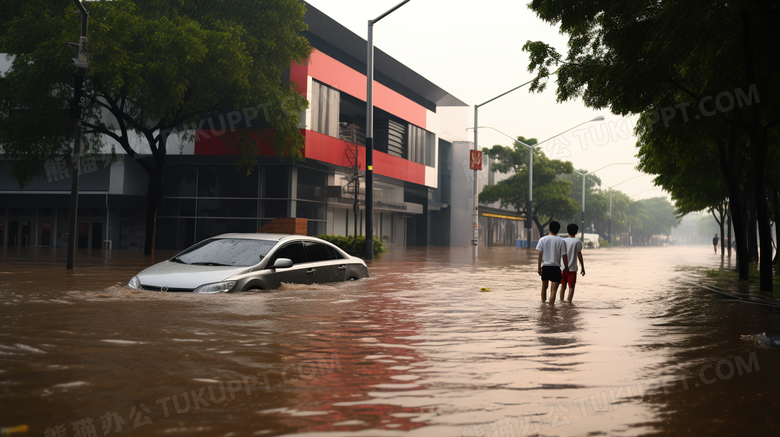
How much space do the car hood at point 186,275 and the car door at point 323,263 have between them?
1.89m

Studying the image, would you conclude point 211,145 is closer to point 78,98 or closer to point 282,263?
point 78,98

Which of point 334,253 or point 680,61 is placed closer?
point 334,253

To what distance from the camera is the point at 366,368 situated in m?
6.18

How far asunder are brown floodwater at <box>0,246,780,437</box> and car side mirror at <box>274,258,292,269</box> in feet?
1.32

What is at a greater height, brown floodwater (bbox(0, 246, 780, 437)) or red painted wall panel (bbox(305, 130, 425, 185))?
red painted wall panel (bbox(305, 130, 425, 185))

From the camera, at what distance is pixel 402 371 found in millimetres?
6070

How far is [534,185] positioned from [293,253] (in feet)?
178

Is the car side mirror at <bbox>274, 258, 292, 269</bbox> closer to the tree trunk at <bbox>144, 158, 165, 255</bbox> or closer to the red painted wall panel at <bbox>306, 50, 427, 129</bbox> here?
the tree trunk at <bbox>144, 158, 165, 255</bbox>

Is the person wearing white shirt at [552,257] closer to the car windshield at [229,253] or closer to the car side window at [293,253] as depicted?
the car side window at [293,253]

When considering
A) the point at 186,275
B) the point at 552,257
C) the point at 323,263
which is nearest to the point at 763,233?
the point at 552,257

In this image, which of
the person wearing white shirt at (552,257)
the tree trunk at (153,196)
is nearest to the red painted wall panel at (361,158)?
the tree trunk at (153,196)

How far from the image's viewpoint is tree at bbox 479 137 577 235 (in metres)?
61.4

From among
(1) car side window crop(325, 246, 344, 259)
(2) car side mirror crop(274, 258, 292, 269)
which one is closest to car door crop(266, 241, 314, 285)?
(2) car side mirror crop(274, 258, 292, 269)

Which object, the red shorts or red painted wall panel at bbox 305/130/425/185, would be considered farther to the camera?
red painted wall panel at bbox 305/130/425/185
